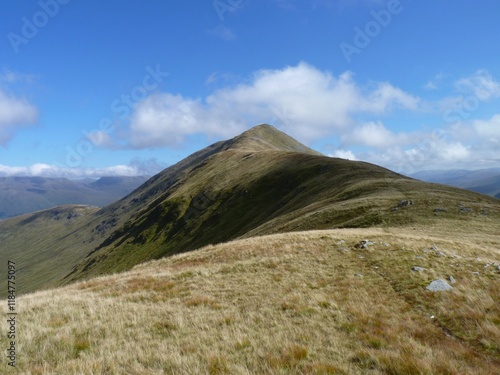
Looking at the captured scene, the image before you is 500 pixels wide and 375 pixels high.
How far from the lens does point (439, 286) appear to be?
49.2 ft

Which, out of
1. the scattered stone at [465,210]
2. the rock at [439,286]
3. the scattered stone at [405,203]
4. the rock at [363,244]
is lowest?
the rock at [439,286]

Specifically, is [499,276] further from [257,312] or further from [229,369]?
[229,369]

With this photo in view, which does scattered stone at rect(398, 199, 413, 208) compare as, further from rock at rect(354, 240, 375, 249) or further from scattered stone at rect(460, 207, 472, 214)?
rock at rect(354, 240, 375, 249)

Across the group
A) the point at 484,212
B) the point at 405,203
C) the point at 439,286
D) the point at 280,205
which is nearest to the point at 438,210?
the point at 405,203

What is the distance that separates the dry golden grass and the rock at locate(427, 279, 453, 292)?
1.25 ft

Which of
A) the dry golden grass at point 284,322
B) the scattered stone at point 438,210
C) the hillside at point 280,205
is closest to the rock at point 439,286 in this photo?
the dry golden grass at point 284,322

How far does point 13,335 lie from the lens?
11.5m

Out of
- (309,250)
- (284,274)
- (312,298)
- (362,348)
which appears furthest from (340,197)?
(362,348)

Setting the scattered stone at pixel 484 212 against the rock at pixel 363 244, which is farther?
the scattered stone at pixel 484 212

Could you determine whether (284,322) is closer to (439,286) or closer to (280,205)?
(439,286)

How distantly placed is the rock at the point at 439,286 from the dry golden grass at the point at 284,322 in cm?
38

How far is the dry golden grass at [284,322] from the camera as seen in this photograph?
343 inches

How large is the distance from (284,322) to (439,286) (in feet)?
26.7

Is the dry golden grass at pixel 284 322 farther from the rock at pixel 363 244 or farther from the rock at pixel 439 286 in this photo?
the rock at pixel 363 244
